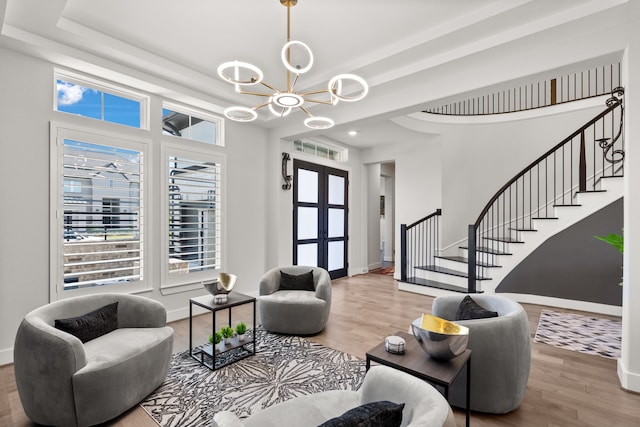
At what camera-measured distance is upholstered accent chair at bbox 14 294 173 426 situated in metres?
1.97

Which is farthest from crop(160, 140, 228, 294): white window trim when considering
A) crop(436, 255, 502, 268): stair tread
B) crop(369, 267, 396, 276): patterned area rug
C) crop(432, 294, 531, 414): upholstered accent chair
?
crop(369, 267, 396, 276): patterned area rug

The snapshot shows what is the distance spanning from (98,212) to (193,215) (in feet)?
3.72

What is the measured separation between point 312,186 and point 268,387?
Answer: 428 cm

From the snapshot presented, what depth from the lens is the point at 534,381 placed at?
2.70 m

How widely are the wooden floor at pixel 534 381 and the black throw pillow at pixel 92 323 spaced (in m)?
0.60

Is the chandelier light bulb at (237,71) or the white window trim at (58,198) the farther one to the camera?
the white window trim at (58,198)

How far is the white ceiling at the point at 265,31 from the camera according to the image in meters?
2.60

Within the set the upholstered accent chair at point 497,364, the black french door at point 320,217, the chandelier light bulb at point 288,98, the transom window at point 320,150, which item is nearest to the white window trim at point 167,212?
the black french door at point 320,217

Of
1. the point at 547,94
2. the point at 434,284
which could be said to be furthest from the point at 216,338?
the point at 547,94

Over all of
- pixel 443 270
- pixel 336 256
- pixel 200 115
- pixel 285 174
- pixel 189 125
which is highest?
pixel 200 115

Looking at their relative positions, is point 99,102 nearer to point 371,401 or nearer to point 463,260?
point 371,401

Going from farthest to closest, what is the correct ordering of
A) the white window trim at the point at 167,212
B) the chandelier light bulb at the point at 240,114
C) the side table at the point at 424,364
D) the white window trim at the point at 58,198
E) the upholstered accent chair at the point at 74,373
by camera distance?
the white window trim at the point at 167,212, the white window trim at the point at 58,198, the chandelier light bulb at the point at 240,114, the upholstered accent chair at the point at 74,373, the side table at the point at 424,364

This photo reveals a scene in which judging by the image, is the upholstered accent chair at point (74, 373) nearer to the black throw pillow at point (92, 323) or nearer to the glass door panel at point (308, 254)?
the black throw pillow at point (92, 323)

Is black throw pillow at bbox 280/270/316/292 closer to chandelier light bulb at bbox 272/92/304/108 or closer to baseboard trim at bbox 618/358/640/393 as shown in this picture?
chandelier light bulb at bbox 272/92/304/108
